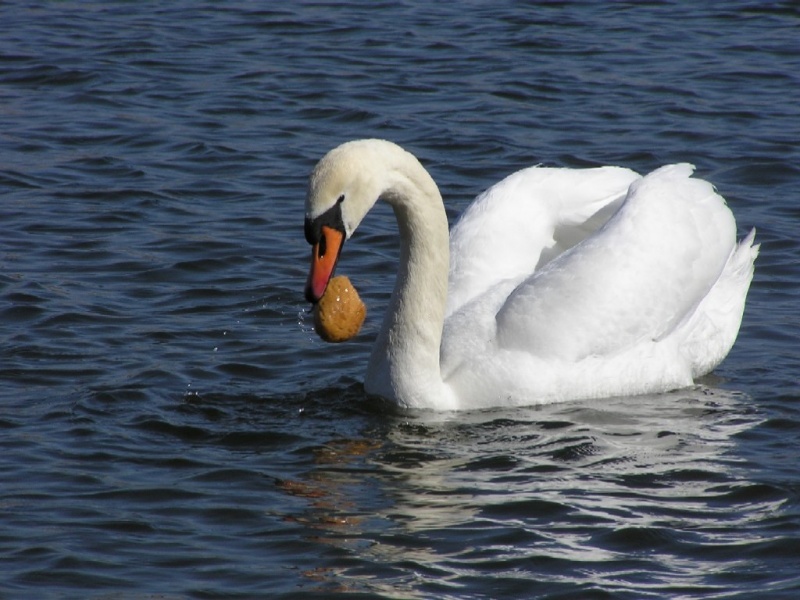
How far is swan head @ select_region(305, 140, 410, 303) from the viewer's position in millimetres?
7594

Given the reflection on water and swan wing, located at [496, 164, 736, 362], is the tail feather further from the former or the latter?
the reflection on water

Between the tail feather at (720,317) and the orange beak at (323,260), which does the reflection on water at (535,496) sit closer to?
the tail feather at (720,317)

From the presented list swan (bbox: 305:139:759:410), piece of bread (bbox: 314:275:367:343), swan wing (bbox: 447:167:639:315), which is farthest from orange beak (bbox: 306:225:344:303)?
swan wing (bbox: 447:167:639:315)

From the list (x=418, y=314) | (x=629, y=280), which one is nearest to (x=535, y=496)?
(x=418, y=314)

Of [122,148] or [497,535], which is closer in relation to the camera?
[497,535]

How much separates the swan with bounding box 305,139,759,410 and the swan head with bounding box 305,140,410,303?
2.1 inches

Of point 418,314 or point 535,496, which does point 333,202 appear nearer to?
point 418,314

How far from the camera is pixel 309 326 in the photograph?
1005cm

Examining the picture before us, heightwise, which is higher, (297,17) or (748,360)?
(297,17)

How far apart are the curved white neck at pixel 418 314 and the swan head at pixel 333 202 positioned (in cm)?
64

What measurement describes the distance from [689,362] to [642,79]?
6.96m

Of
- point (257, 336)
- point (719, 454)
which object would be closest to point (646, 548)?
point (719, 454)

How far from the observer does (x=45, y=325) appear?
31.8 ft

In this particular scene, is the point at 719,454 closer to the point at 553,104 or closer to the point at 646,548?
the point at 646,548
